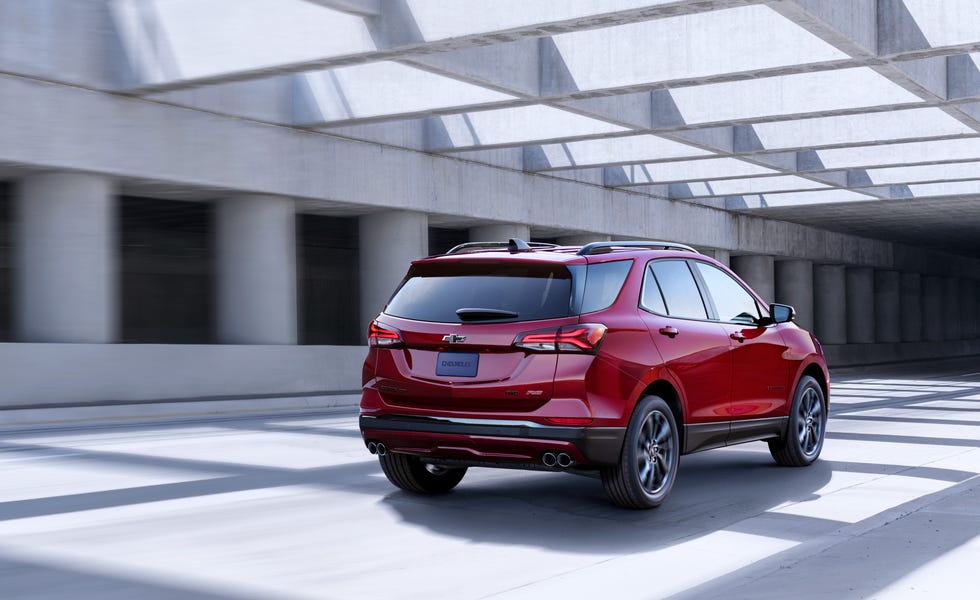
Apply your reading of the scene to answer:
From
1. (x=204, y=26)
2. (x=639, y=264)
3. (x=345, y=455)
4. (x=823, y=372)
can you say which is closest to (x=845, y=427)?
(x=823, y=372)

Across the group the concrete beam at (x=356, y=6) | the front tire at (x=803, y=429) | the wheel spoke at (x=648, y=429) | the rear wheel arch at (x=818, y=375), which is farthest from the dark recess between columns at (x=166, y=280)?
the wheel spoke at (x=648, y=429)

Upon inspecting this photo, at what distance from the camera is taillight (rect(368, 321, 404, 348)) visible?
7418 mm

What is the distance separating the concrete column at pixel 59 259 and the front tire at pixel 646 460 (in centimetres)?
1263

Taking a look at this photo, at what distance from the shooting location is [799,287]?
44.8 meters

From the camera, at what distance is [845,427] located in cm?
1444

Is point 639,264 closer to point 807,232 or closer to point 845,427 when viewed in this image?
point 845,427

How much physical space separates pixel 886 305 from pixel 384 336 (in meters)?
49.7

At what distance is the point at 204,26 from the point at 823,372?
1166cm

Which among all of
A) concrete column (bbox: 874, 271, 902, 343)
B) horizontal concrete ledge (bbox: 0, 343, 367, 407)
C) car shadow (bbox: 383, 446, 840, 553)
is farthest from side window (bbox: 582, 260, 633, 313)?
concrete column (bbox: 874, 271, 902, 343)

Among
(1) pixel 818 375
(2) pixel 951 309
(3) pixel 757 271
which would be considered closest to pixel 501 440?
(1) pixel 818 375

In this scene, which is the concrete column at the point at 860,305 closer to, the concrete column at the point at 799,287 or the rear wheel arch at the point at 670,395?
the concrete column at the point at 799,287

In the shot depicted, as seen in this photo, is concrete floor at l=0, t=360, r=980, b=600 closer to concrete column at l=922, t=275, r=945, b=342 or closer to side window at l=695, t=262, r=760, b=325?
side window at l=695, t=262, r=760, b=325

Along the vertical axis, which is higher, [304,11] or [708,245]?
[304,11]

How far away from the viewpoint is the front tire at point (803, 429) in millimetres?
9727
